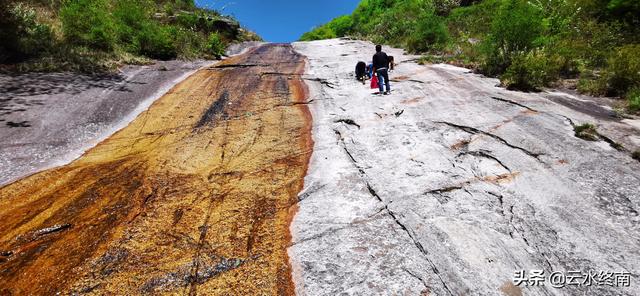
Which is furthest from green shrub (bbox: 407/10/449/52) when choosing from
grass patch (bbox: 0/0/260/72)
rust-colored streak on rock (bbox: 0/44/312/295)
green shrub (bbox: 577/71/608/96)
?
rust-colored streak on rock (bbox: 0/44/312/295)

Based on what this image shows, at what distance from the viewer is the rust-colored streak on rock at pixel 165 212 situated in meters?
3.21

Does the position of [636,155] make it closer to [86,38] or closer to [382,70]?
[382,70]

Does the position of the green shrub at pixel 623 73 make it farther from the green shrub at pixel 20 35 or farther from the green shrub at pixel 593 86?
the green shrub at pixel 20 35

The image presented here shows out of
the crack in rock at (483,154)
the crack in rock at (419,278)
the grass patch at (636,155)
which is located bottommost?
the crack in rock at (419,278)

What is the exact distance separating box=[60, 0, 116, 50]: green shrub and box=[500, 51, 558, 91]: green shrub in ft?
41.0

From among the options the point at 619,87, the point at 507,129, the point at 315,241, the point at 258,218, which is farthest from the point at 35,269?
the point at 619,87

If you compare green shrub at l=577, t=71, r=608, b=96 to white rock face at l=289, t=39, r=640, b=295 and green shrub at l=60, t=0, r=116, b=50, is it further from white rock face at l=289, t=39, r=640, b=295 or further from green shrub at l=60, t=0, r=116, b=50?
green shrub at l=60, t=0, r=116, b=50

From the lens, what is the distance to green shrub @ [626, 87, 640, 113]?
Answer: 639 cm

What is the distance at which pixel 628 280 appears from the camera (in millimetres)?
3020

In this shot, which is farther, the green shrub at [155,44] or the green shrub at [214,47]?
the green shrub at [214,47]

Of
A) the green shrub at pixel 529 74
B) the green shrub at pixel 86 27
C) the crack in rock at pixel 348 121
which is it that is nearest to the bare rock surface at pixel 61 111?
the green shrub at pixel 86 27

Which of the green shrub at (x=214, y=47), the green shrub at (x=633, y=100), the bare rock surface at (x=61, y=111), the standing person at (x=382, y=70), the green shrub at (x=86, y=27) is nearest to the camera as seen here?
the bare rock surface at (x=61, y=111)

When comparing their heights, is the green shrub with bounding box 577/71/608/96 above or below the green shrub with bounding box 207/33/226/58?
below

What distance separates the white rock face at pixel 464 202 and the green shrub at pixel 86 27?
30.5 feet
